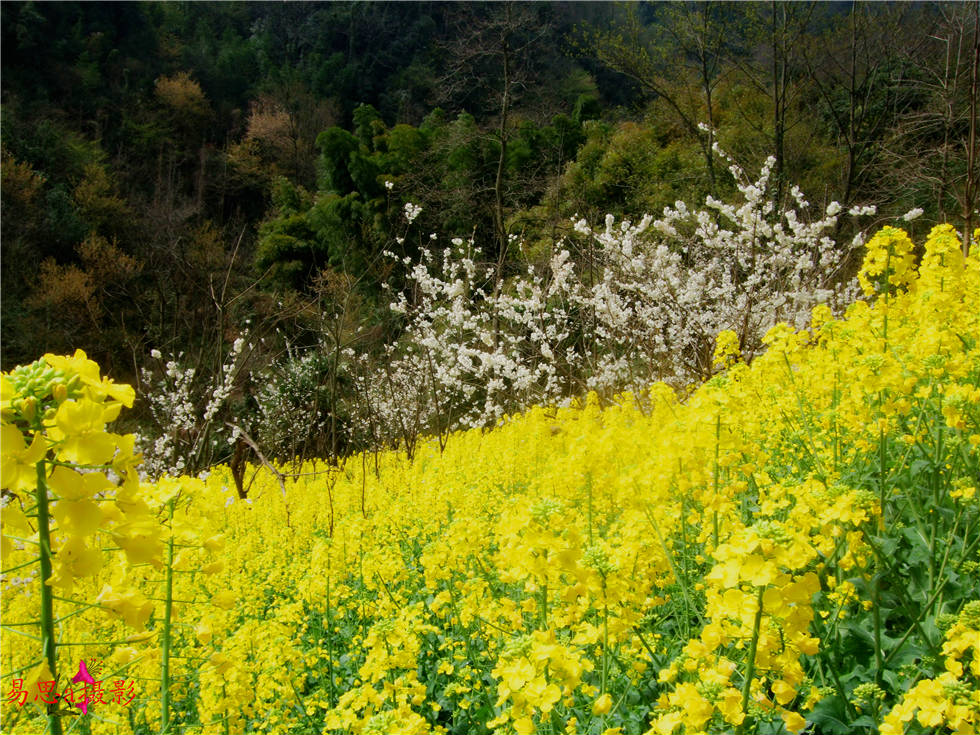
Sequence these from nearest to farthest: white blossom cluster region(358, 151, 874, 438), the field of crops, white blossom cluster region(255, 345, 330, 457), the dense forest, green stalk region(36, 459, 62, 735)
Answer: green stalk region(36, 459, 62, 735) < the field of crops < white blossom cluster region(358, 151, 874, 438) < the dense forest < white blossom cluster region(255, 345, 330, 457)

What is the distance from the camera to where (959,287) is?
305 centimetres

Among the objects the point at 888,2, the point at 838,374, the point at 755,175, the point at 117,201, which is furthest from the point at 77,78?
the point at 838,374

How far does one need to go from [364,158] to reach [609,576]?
17190mm

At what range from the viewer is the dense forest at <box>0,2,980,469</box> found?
9492mm

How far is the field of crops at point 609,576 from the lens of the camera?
1136mm

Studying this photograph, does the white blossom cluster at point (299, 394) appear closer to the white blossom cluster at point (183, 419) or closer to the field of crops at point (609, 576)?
the white blossom cluster at point (183, 419)

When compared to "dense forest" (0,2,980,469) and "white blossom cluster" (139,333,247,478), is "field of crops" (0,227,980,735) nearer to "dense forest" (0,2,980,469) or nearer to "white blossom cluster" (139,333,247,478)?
"white blossom cluster" (139,333,247,478)

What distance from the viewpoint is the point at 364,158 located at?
1720 centimetres

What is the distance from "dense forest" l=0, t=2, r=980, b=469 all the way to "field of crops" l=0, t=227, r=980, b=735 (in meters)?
2.56

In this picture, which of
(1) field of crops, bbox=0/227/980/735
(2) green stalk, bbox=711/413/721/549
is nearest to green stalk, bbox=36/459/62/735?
(1) field of crops, bbox=0/227/980/735

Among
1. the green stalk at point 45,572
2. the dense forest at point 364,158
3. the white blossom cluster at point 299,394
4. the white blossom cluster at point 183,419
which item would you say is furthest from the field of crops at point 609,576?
the white blossom cluster at point 299,394

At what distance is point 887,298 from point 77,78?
28862mm

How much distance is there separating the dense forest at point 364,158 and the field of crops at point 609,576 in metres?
2.56

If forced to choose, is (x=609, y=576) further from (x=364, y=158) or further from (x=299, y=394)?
(x=364, y=158)
